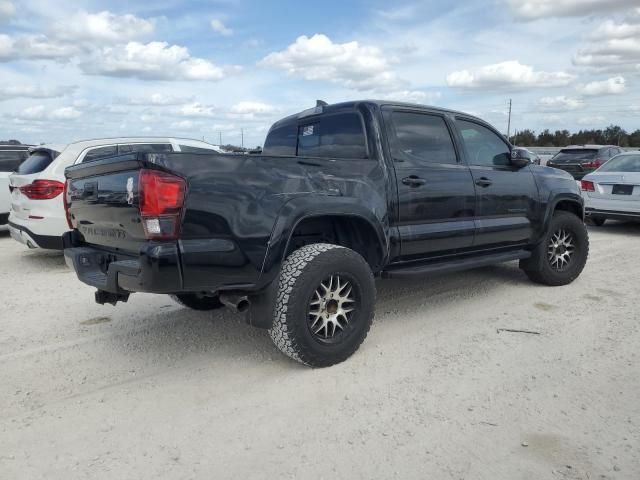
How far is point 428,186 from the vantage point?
432 centimetres

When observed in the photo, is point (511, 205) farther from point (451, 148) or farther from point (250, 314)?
point (250, 314)

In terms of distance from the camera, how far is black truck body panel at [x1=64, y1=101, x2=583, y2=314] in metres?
3.09

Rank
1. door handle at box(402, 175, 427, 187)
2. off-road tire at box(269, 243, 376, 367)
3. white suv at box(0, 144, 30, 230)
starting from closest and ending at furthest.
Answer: off-road tire at box(269, 243, 376, 367) → door handle at box(402, 175, 427, 187) → white suv at box(0, 144, 30, 230)

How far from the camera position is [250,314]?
3.47 m

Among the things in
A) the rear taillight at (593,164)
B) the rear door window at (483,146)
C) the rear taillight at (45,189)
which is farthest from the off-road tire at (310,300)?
the rear taillight at (593,164)

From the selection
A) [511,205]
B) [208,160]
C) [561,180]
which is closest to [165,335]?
[208,160]

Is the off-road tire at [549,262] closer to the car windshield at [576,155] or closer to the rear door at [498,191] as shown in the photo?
the rear door at [498,191]

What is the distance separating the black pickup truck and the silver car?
196 inches

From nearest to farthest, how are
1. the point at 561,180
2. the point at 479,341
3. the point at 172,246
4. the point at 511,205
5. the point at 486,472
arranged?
the point at 486,472, the point at 172,246, the point at 479,341, the point at 511,205, the point at 561,180

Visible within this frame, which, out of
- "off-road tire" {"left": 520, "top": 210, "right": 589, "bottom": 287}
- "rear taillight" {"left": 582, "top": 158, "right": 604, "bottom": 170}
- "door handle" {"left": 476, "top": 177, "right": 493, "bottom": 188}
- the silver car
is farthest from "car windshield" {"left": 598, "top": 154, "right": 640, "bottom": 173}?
"door handle" {"left": 476, "top": 177, "right": 493, "bottom": 188}

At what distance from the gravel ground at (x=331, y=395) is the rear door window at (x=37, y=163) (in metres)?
2.46

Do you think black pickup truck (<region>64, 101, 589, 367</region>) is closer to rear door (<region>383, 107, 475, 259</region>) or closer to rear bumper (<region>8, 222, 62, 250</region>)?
rear door (<region>383, 107, 475, 259</region>)

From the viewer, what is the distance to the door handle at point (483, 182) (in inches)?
189

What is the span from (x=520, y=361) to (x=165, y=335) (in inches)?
106
